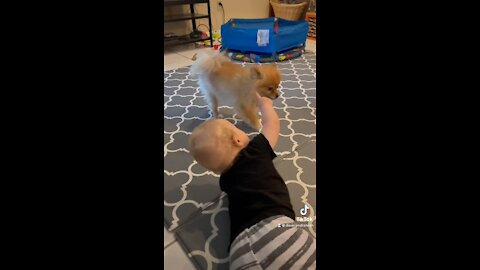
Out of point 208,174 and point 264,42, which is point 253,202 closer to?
point 208,174

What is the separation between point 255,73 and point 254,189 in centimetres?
105

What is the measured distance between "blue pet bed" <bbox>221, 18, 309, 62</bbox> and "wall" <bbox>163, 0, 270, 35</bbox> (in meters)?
1.18

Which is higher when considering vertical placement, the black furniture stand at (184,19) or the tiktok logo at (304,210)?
the black furniture stand at (184,19)

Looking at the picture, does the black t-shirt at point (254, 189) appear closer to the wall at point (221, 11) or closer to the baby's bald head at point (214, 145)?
the baby's bald head at point (214, 145)

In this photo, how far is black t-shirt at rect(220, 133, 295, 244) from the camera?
976 mm


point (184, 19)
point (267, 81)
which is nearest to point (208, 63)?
point (267, 81)

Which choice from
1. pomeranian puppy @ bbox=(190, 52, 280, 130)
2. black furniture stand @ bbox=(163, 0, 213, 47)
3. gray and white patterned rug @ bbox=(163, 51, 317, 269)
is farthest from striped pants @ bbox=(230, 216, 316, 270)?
black furniture stand @ bbox=(163, 0, 213, 47)

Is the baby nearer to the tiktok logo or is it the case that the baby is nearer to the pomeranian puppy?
the tiktok logo

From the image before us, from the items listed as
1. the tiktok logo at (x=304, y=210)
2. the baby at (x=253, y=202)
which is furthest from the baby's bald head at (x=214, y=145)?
the tiktok logo at (x=304, y=210)

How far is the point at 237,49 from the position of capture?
3.51m

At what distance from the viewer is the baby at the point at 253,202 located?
0.84 m
